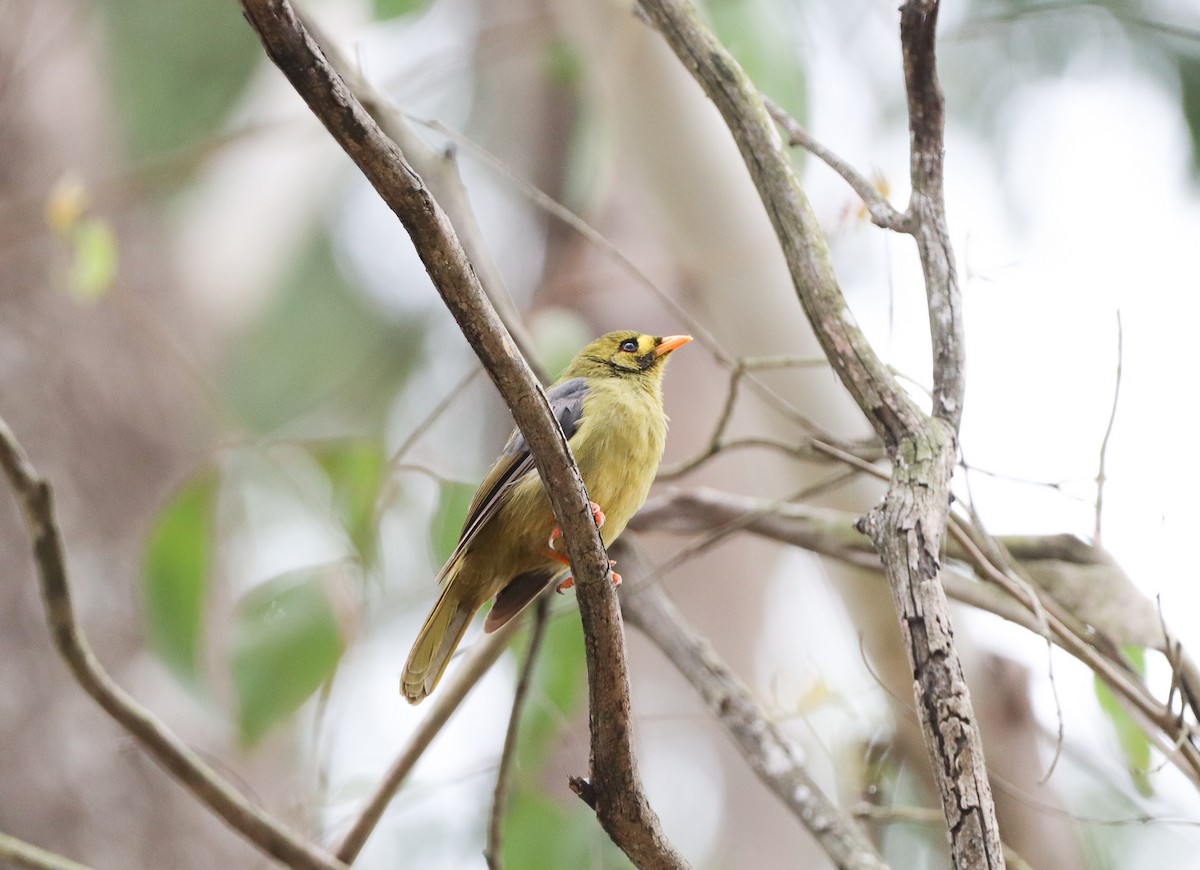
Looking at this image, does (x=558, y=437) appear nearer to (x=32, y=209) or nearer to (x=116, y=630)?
(x=116, y=630)

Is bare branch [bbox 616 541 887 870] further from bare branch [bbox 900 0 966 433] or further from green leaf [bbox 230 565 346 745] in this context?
bare branch [bbox 900 0 966 433]

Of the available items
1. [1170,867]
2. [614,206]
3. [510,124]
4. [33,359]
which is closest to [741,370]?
[1170,867]

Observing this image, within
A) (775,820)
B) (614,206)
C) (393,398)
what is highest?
(614,206)

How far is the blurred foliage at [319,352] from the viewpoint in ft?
27.7

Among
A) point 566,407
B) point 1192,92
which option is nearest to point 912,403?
point 566,407

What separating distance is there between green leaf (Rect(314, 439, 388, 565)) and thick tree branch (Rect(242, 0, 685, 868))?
2062 mm

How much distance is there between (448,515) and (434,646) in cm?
98

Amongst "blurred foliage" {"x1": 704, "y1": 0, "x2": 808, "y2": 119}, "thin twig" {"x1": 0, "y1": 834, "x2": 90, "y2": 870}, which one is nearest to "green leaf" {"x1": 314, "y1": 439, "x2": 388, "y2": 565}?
"thin twig" {"x1": 0, "y1": 834, "x2": 90, "y2": 870}

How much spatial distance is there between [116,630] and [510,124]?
559 centimetres

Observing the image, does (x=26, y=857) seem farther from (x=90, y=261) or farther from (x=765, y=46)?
(x=765, y=46)

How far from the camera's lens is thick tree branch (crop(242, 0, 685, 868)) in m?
1.68

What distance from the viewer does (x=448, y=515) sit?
14.2ft

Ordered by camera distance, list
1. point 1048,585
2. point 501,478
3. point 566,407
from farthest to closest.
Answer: point 566,407
point 501,478
point 1048,585

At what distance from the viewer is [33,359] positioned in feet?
20.9
